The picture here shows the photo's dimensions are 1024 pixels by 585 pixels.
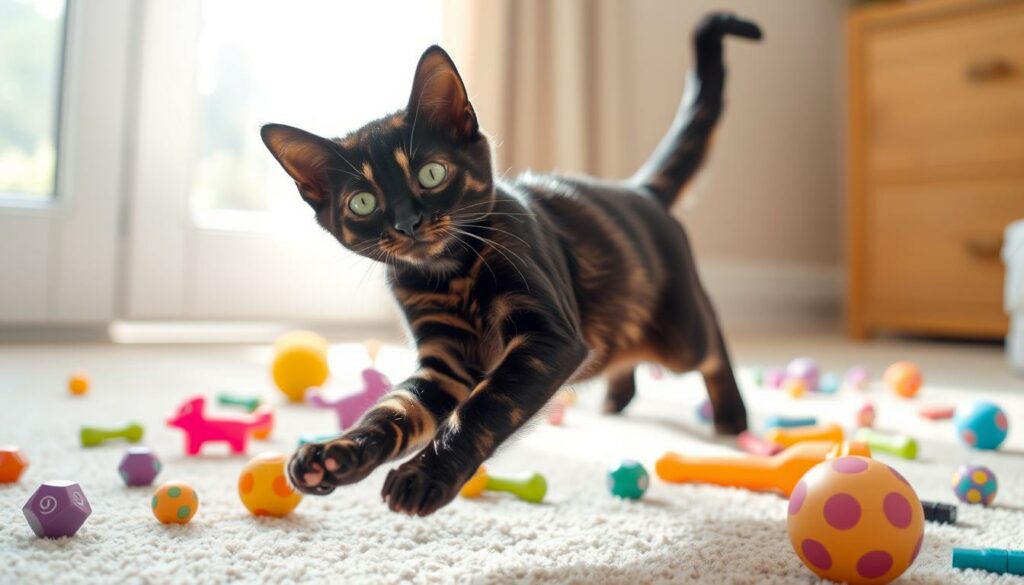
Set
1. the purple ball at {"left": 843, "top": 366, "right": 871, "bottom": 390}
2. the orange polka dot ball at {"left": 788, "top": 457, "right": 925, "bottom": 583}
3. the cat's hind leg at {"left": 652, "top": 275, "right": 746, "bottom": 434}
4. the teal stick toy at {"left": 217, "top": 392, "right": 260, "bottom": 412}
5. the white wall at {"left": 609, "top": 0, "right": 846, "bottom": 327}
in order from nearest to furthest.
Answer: the orange polka dot ball at {"left": 788, "top": 457, "right": 925, "bottom": 583} < the cat's hind leg at {"left": 652, "top": 275, "right": 746, "bottom": 434} < the teal stick toy at {"left": 217, "top": 392, "right": 260, "bottom": 412} < the purple ball at {"left": 843, "top": 366, "right": 871, "bottom": 390} < the white wall at {"left": 609, "top": 0, "right": 846, "bottom": 327}

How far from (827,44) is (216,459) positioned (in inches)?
143

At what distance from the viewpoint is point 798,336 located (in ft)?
10.4

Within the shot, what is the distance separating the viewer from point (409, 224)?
0.82 meters

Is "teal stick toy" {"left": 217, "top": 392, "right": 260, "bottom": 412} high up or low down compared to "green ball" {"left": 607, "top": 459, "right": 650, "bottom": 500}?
down

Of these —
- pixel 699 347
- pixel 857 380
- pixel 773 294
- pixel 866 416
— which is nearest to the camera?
pixel 699 347

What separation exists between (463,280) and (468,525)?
0.85 feet

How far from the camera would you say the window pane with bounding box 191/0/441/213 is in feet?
8.52

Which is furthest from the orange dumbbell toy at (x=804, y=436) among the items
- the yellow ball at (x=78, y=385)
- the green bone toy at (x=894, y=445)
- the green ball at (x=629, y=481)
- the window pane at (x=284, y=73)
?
the window pane at (x=284, y=73)

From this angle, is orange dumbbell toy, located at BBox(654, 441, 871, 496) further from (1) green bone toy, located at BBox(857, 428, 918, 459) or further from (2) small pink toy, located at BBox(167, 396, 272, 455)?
(2) small pink toy, located at BBox(167, 396, 272, 455)

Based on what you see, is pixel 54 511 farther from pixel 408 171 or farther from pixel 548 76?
pixel 548 76

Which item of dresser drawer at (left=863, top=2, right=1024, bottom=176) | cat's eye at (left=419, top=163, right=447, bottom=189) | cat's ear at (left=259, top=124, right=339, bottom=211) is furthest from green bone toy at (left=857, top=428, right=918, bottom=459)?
dresser drawer at (left=863, top=2, right=1024, bottom=176)

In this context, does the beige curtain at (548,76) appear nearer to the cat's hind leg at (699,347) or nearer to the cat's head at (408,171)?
the cat's hind leg at (699,347)

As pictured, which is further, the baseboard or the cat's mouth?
the baseboard

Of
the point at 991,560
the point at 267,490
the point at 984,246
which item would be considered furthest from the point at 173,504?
the point at 984,246
